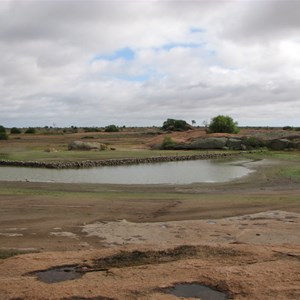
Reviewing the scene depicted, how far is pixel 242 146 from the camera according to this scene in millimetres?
72812

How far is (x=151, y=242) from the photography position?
40.1 ft

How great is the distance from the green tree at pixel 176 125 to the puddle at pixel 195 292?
369 feet

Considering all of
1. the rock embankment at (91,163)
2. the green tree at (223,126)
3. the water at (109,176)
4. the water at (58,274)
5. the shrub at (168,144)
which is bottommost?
the water at (109,176)

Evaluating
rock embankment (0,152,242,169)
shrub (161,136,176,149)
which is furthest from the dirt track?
shrub (161,136,176,149)

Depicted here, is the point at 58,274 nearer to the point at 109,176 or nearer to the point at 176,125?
the point at 109,176

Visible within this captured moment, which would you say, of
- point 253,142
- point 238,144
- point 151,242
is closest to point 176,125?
point 238,144

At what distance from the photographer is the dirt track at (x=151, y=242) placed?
8.23 m

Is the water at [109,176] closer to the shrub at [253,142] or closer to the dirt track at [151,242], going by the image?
the dirt track at [151,242]

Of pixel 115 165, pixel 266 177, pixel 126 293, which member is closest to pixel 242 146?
pixel 115 165

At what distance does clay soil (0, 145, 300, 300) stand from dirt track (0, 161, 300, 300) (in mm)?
22

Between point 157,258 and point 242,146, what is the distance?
6457 cm

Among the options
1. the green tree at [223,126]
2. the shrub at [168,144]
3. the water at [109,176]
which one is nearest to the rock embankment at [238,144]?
the shrub at [168,144]

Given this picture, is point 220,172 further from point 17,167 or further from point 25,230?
point 25,230

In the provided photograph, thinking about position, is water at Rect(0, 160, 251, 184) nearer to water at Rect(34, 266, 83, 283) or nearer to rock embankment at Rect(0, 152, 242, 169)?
rock embankment at Rect(0, 152, 242, 169)
